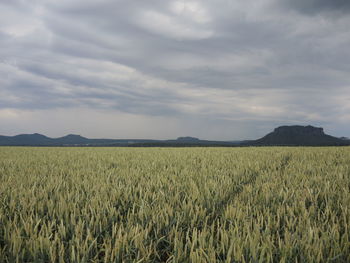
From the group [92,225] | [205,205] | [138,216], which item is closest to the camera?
[92,225]

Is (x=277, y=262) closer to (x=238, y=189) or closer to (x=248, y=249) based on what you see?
(x=248, y=249)

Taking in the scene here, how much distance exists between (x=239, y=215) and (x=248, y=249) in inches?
22.5

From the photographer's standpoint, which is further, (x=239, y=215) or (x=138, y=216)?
(x=138, y=216)

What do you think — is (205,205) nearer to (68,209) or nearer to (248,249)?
(248,249)

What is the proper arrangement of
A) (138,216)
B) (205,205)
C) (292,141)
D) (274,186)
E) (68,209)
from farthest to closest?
(292,141), (274,186), (205,205), (68,209), (138,216)

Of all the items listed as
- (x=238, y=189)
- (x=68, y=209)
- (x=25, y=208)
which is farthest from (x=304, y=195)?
(x=25, y=208)

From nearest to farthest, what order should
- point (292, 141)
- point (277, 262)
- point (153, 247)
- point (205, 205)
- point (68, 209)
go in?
point (277, 262), point (153, 247), point (68, 209), point (205, 205), point (292, 141)

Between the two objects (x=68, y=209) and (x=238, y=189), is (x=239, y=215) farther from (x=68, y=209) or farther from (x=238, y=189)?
(x=68, y=209)

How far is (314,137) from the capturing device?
581 ft

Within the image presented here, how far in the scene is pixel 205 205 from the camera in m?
2.60

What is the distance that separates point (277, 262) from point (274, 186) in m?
2.15

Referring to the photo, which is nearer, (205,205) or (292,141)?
(205,205)

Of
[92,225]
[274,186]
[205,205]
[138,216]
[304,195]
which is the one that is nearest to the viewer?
[92,225]

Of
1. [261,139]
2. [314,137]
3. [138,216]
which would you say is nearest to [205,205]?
[138,216]
